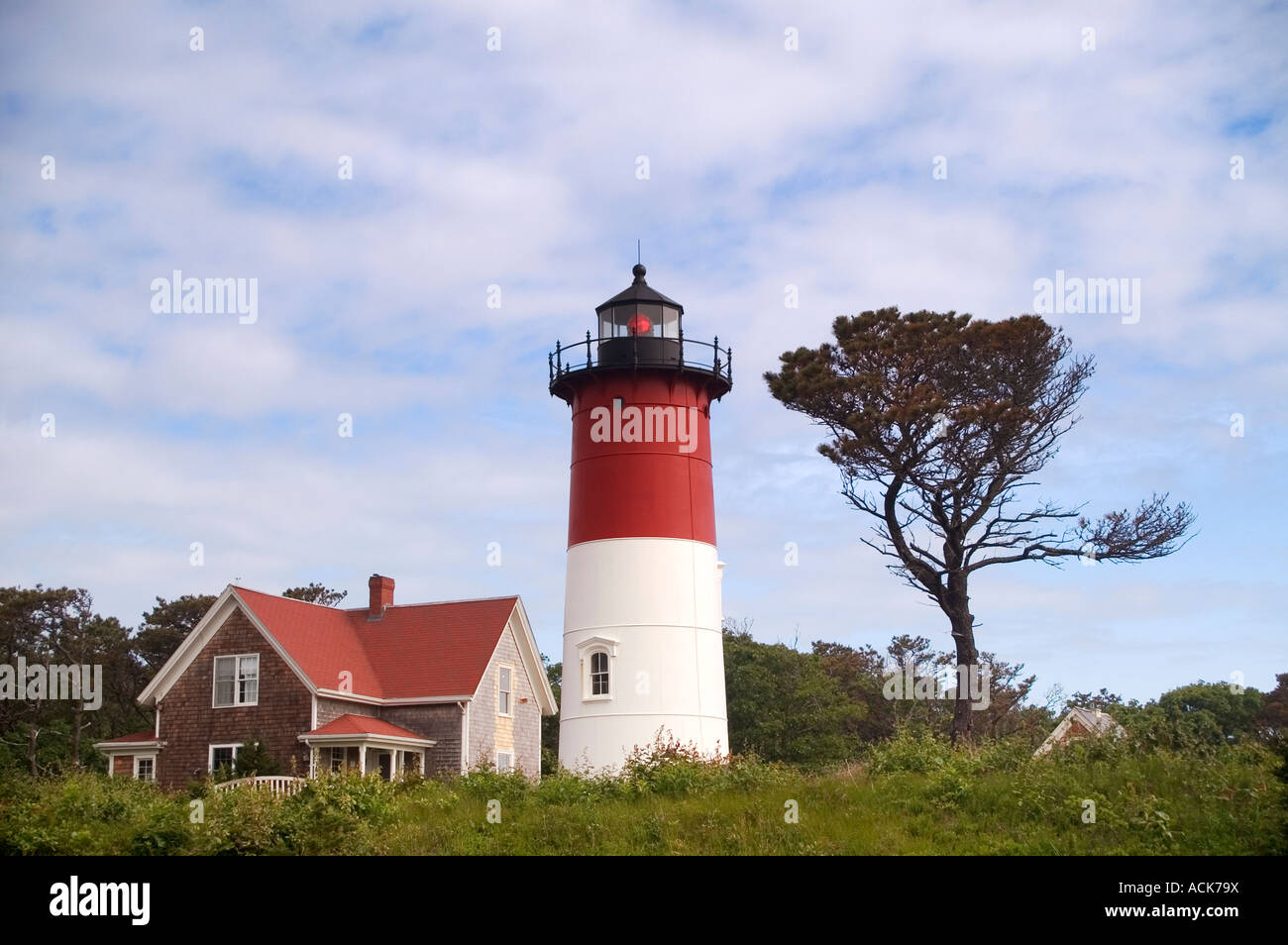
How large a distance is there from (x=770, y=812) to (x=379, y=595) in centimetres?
2151

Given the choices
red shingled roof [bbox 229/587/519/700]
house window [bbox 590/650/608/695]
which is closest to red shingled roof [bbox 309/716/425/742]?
red shingled roof [bbox 229/587/519/700]

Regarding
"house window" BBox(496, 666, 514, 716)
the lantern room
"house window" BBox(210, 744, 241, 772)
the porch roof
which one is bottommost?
"house window" BBox(210, 744, 241, 772)

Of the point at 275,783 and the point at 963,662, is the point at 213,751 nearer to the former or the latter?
the point at 275,783

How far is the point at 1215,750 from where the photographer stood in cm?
2000

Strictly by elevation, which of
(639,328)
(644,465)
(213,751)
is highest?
(639,328)

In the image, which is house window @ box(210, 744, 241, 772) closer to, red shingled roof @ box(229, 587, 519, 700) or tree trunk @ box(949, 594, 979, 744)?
red shingled roof @ box(229, 587, 519, 700)

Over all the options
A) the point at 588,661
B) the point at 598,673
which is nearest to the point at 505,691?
the point at 588,661

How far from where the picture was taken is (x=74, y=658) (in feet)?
160

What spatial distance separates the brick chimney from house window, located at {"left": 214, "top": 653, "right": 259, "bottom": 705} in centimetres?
511

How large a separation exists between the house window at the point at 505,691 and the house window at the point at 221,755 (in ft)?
22.7

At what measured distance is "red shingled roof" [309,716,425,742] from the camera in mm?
32281
